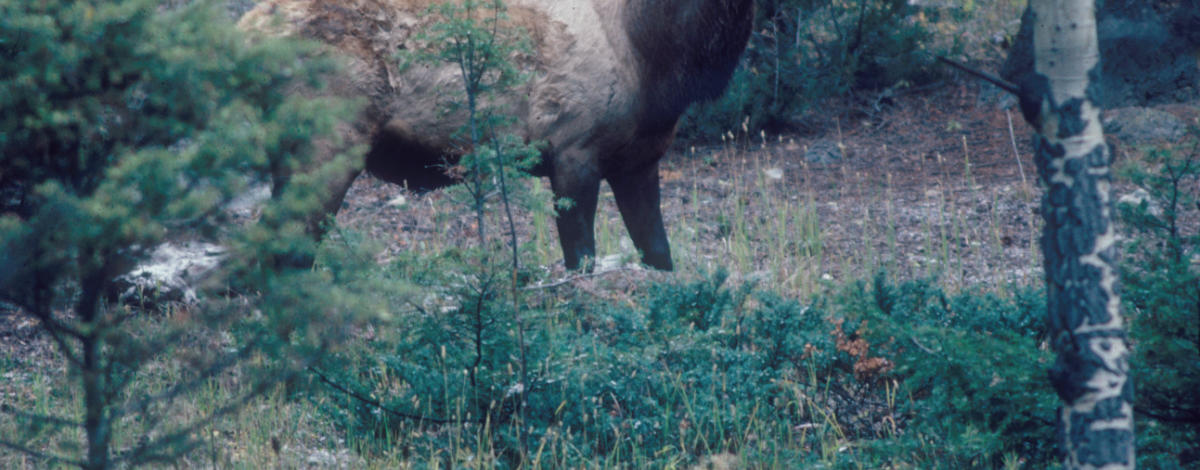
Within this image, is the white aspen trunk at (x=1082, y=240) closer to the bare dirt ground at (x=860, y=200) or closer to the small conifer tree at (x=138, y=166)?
the small conifer tree at (x=138, y=166)

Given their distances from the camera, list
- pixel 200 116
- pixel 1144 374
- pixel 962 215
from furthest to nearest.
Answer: pixel 962 215
pixel 1144 374
pixel 200 116

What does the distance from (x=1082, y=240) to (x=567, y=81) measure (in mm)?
3332

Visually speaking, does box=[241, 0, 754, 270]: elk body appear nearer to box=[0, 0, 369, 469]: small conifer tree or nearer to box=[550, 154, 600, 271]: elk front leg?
box=[550, 154, 600, 271]: elk front leg

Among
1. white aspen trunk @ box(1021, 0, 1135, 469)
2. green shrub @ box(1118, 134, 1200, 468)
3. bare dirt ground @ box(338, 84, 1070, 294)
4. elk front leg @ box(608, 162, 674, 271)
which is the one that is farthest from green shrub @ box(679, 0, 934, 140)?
white aspen trunk @ box(1021, 0, 1135, 469)

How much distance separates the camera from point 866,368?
4102 millimetres

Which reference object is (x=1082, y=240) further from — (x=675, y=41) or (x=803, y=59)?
(x=803, y=59)

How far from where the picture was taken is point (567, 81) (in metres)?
5.29

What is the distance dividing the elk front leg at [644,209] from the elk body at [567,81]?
248 millimetres

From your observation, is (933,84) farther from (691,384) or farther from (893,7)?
(691,384)

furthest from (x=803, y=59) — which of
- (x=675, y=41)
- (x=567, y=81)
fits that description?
(x=567, y=81)

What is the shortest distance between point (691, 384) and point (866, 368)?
0.73m

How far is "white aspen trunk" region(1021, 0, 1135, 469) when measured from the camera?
2.31 meters

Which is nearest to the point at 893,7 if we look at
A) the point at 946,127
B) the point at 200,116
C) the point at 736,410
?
the point at 946,127

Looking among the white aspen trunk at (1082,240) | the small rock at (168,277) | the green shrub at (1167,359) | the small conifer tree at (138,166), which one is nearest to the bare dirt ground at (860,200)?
the small rock at (168,277)
